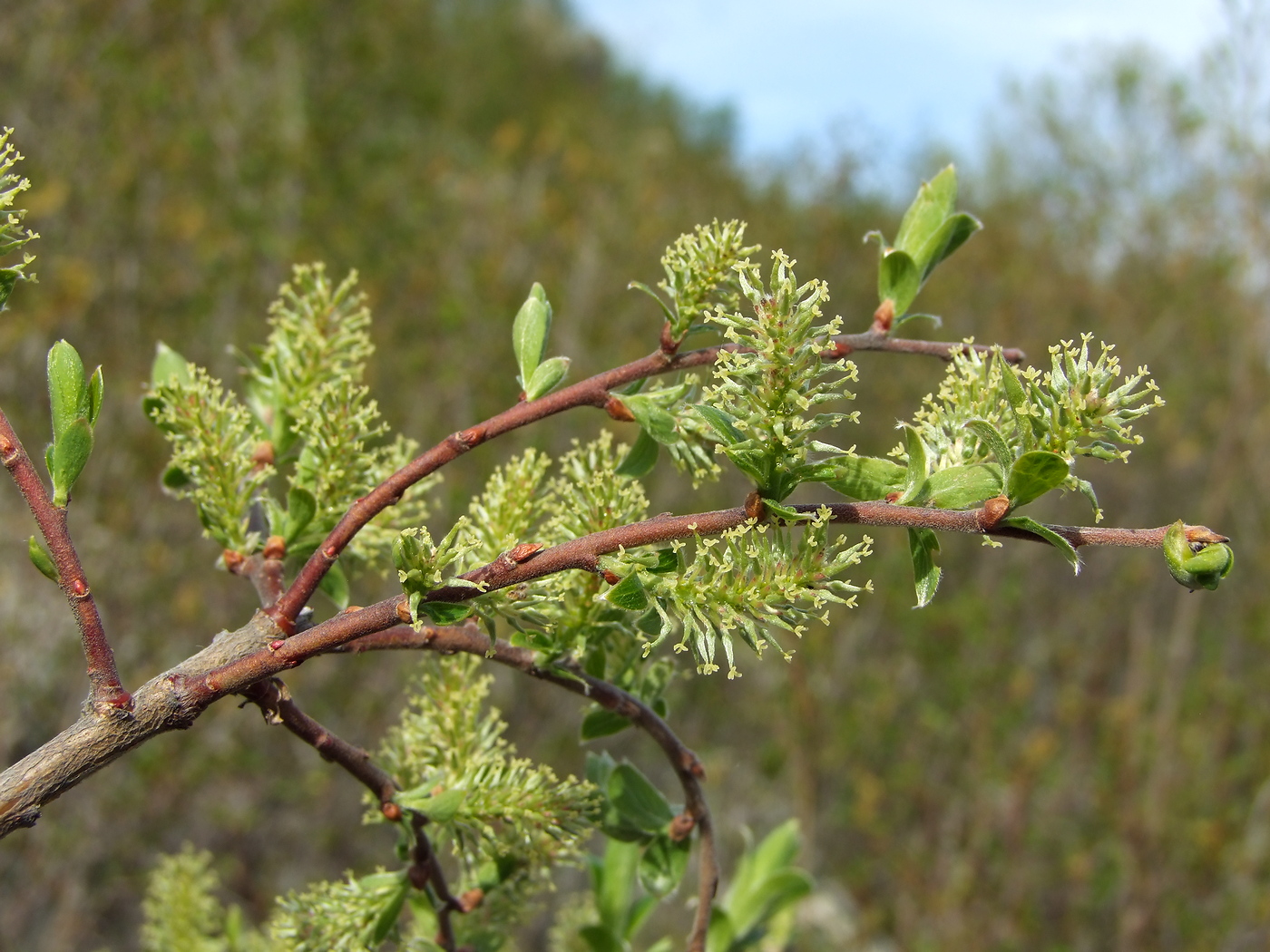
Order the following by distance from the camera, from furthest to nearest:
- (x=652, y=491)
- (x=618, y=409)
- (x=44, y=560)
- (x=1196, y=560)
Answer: (x=652, y=491)
(x=618, y=409)
(x=44, y=560)
(x=1196, y=560)

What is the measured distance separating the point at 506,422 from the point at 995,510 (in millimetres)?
374

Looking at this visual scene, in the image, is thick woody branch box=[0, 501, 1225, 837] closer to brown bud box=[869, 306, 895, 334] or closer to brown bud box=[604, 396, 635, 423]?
brown bud box=[604, 396, 635, 423]

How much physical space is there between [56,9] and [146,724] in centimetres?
621

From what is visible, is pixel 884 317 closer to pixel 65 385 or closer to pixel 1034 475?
pixel 1034 475

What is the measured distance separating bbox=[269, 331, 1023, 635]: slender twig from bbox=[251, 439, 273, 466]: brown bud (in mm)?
178

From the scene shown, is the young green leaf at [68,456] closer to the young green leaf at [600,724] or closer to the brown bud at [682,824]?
the young green leaf at [600,724]

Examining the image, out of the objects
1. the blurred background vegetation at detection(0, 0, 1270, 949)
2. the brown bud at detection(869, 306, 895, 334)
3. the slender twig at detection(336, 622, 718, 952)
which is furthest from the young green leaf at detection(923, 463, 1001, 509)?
the blurred background vegetation at detection(0, 0, 1270, 949)

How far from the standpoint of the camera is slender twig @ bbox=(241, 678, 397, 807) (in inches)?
29.9

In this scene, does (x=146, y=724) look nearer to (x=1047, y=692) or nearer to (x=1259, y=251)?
(x=1259, y=251)

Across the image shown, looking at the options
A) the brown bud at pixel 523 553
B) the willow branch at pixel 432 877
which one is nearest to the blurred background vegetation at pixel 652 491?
the willow branch at pixel 432 877

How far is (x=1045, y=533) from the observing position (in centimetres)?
65

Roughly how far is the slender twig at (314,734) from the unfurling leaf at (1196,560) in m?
0.61

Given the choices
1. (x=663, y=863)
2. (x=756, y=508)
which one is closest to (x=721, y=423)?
(x=756, y=508)

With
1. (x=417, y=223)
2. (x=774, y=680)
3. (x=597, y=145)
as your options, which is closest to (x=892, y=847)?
(x=774, y=680)
